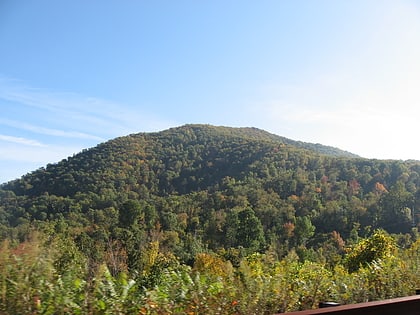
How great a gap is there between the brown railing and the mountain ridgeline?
32139 mm

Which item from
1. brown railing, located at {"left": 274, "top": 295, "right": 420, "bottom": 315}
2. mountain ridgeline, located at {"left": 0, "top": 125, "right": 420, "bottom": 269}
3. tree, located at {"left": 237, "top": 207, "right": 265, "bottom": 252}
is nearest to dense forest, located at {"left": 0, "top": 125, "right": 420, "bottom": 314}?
tree, located at {"left": 237, "top": 207, "right": 265, "bottom": 252}

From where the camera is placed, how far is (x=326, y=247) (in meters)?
44.5

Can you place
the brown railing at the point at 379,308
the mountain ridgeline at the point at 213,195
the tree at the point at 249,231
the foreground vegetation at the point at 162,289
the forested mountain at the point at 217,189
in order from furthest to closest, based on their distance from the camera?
the forested mountain at the point at 217,189, the tree at the point at 249,231, the mountain ridgeline at the point at 213,195, the foreground vegetation at the point at 162,289, the brown railing at the point at 379,308

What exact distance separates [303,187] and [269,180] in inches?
283

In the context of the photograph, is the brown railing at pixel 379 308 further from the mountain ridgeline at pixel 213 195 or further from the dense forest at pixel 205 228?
the mountain ridgeline at pixel 213 195

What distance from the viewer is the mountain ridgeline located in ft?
159

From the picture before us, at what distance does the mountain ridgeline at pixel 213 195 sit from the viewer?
159ft

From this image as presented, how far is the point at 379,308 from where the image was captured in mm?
1706

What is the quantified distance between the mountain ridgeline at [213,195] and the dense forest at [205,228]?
260mm

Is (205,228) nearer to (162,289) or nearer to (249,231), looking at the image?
(249,231)

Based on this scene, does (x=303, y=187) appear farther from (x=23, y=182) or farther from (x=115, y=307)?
(x=115, y=307)

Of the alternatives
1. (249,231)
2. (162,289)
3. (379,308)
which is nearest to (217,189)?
(249,231)

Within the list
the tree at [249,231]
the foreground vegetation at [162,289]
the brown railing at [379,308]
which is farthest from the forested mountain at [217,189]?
the brown railing at [379,308]

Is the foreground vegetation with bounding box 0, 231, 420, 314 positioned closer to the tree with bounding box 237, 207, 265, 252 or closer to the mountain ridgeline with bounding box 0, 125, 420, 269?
the mountain ridgeline with bounding box 0, 125, 420, 269
